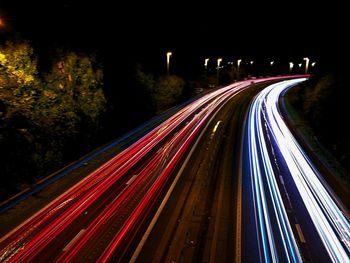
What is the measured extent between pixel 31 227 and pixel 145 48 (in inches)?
1696

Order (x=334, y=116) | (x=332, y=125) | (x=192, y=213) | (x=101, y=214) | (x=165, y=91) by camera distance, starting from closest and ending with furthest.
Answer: (x=101, y=214) < (x=192, y=213) < (x=332, y=125) < (x=334, y=116) < (x=165, y=91)

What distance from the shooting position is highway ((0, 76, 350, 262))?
37.6ft

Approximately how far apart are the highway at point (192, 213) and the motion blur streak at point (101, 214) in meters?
0.04

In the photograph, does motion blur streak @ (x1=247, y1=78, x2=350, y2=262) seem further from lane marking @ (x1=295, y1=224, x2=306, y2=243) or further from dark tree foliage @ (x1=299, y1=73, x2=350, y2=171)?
dark tree foliage @ (x1=299, y1=73, x2=350, y2=171)

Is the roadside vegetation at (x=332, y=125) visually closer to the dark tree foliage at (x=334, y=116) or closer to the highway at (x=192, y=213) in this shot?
the dark tree foliage at (x=334, y=116)

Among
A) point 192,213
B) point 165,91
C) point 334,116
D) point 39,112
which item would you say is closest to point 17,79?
point 39,112

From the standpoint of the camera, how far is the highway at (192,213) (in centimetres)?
1147

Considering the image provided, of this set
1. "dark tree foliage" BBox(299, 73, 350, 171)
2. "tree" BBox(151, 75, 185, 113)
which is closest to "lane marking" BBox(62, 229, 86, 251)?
"dark tree foliage" BBox(299, 73, 350, 171)

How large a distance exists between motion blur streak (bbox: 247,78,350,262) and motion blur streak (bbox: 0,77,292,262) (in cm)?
491

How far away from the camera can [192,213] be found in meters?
14.3

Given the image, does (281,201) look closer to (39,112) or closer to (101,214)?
(101,214)

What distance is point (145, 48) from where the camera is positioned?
172ft

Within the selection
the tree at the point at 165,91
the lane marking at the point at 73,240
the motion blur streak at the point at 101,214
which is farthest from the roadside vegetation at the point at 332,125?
the tree at the point at 165,91

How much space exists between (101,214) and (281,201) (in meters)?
8.54
